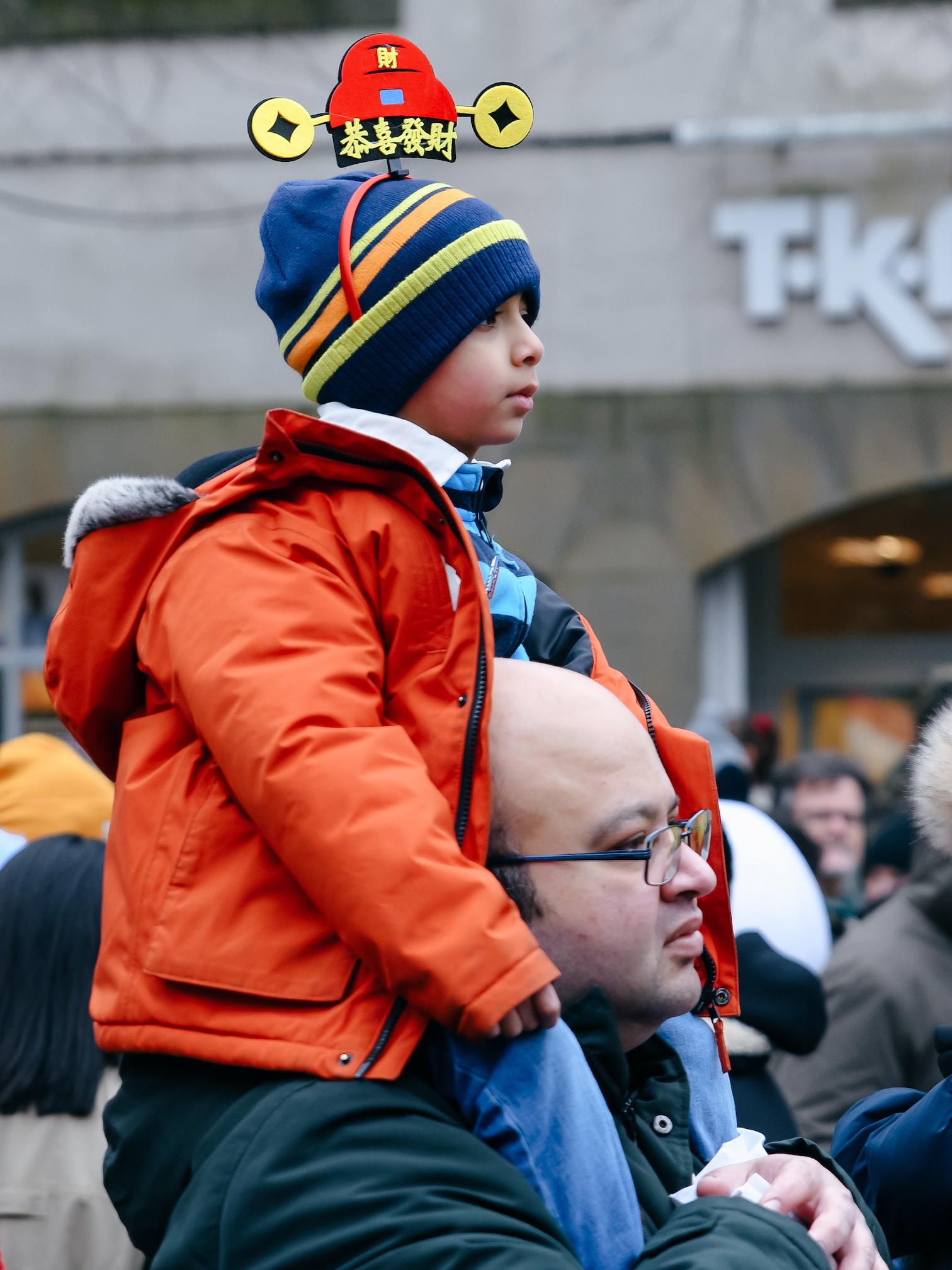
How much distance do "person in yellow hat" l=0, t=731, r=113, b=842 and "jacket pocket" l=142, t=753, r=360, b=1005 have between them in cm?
203

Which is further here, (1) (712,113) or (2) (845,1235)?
(1) (712,113)

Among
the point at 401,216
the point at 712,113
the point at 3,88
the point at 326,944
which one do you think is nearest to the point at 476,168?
the point at 712,113

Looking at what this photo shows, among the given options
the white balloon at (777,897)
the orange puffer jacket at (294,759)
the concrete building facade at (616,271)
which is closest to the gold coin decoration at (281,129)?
the orange puffer jacket at (294,759)

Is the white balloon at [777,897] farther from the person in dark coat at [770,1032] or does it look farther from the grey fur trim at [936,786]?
the grey fur trim at [936,786]

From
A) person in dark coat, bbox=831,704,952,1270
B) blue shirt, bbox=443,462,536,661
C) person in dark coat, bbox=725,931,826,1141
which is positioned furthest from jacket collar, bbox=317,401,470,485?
person in dark coat, bbox=725,931,826,1141

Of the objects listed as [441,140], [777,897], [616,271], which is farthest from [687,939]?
[616,271]

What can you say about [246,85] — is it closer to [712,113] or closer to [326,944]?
[712,113]

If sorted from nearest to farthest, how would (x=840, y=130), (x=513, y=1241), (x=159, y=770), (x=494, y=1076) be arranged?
(x=513, y=1241) → (x=494, y=1076) → (x=159, y=770) → (x=840, y=130)

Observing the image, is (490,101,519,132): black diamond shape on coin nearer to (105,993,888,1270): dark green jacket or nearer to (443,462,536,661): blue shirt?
(443,462,536,661): blue shirt

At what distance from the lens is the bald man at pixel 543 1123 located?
1.53m

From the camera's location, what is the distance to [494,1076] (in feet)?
5.40

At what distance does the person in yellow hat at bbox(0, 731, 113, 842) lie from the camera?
3.75m

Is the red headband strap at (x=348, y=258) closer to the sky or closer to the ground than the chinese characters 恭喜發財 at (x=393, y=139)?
closer to the ground

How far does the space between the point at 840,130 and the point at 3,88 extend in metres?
5.23
